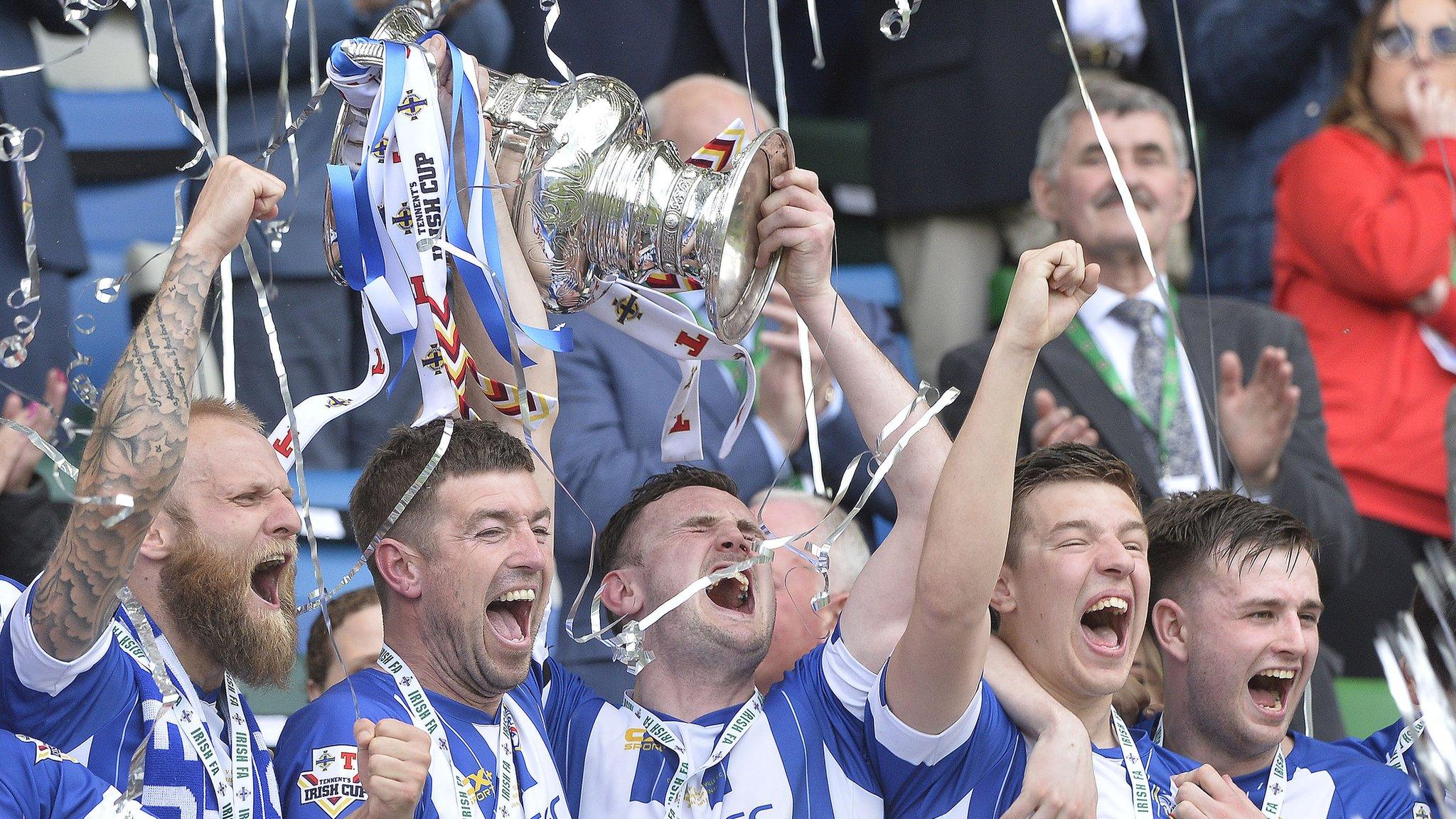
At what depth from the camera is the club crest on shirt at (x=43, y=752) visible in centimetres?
239

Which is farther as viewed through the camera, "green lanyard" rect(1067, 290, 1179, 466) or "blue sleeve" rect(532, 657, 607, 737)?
"green lanyard" rect(1067, 290, 1179, 466)

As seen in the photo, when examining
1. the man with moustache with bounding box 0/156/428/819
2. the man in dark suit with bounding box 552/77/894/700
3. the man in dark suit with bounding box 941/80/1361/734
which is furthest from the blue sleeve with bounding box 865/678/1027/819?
the man in dark suit with bounding box 941/80/1361/734

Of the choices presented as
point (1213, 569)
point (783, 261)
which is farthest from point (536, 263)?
point (1213, 569)

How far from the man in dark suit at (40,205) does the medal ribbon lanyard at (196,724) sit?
1302mm

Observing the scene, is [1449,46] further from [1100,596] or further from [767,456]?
[1100,596]

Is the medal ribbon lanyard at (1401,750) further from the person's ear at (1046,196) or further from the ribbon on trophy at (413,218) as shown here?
the person's ear at (1046,196)

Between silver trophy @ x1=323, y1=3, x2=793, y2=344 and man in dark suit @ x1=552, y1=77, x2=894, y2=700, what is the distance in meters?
0.94

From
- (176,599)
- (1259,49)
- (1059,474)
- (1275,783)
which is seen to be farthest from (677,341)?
(1259,49)

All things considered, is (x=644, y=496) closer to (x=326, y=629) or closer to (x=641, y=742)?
(x=641, y=742)

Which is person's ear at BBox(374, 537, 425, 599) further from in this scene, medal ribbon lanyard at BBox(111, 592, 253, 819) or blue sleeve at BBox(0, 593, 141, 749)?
blue sleeve at BBox(0, 593, 141, 749)

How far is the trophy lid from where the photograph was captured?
2699 mm

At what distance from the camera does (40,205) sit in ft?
14.0

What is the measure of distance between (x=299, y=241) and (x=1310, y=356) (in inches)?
98.8

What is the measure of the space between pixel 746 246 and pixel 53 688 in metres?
1.17
